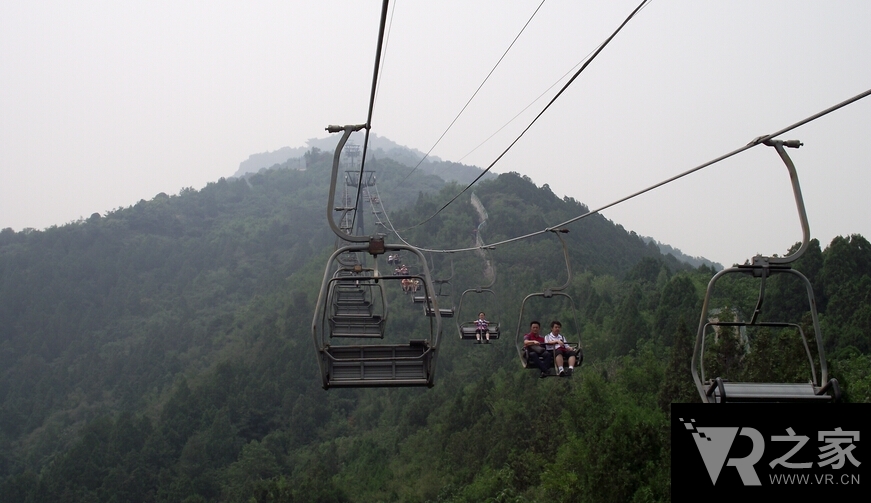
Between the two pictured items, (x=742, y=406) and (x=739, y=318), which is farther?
(x=739, y=318)

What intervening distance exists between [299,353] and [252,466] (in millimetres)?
15493

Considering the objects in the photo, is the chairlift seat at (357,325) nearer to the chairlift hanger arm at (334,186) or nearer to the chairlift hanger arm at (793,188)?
the chairlift hanger arm at (334,186)

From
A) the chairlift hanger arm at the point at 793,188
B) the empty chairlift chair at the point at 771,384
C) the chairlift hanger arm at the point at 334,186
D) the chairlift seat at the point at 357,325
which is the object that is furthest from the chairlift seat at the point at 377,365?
the chairlift seat at the point at 357,325

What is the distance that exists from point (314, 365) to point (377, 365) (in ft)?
240

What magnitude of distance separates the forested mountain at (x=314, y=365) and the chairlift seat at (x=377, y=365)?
3.11 m

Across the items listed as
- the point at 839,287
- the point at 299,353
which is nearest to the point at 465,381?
the point at 299,353

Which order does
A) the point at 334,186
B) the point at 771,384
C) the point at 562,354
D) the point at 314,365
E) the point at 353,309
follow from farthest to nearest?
1. the point at 314,365
2. the point at 353,309
3. the point at 562,354
4. the point at 334,186
5. the point at 771,384

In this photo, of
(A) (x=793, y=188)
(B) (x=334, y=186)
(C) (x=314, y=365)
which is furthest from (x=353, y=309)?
(C) (x=314, y=365)

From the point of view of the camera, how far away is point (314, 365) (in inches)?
3204

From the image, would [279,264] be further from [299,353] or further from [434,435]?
[434,435]

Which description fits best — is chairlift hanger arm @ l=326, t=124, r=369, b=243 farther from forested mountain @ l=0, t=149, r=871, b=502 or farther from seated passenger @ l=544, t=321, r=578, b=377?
seated passenger @ l=544, t=321, r=578, b=377

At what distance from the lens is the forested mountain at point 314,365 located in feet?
123

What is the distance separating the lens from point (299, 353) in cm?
8375

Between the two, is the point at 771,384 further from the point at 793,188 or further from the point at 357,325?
the point at 357,325
